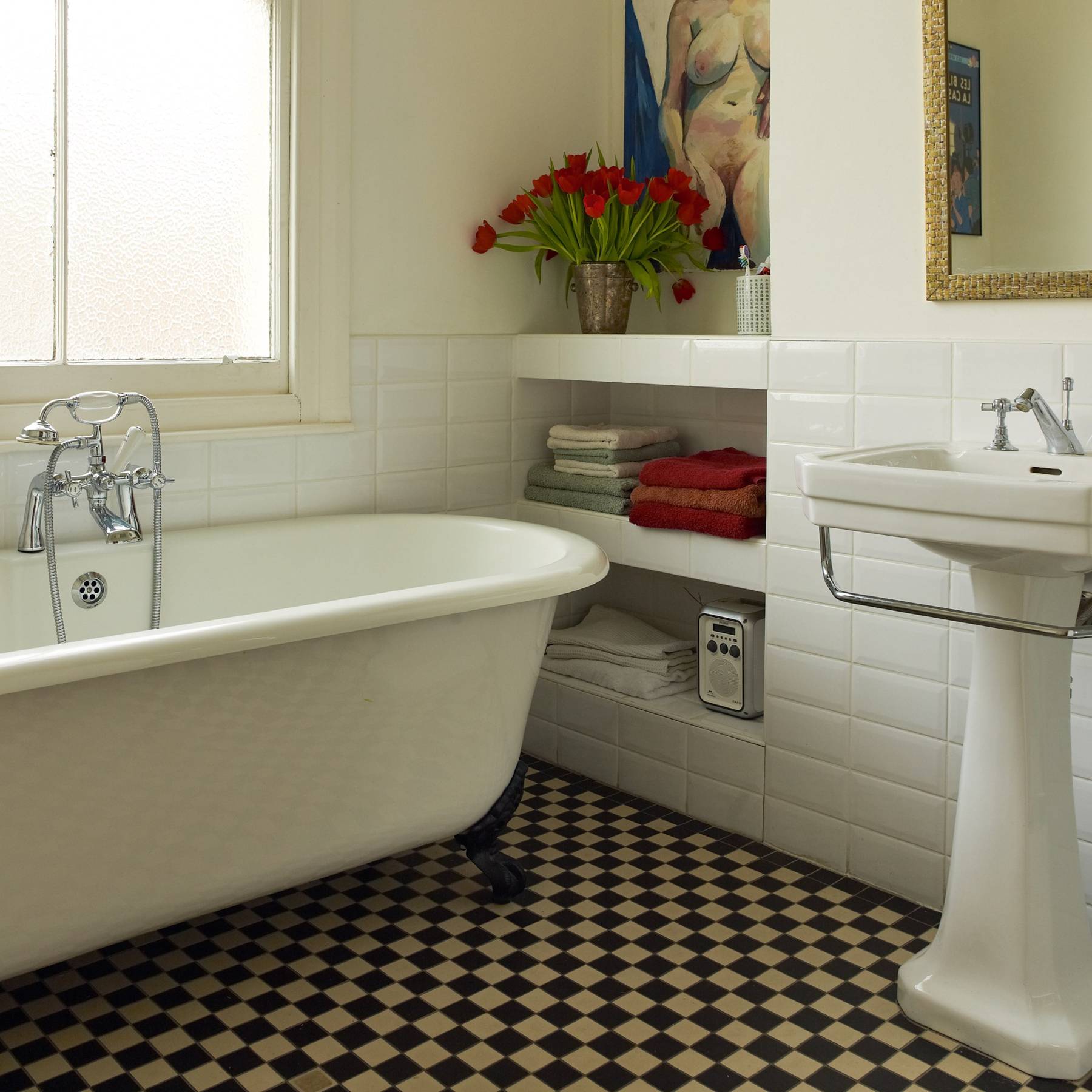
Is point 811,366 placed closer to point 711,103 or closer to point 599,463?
point 599,463

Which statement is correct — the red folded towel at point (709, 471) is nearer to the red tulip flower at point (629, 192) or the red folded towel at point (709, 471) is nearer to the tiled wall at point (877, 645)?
the tiled wall at point (877, 645)

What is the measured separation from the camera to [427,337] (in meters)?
3.18

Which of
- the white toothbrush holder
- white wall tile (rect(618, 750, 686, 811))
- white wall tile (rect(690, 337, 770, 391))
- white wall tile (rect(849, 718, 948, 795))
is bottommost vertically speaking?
white wall tile (rect(618, 750, 686, 811))

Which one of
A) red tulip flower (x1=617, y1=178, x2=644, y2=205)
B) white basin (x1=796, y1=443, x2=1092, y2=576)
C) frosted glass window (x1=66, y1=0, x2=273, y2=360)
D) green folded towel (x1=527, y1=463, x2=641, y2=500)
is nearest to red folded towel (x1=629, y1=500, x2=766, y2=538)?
green folded towel (x1=527, y1=463, x2=641, y2=500)

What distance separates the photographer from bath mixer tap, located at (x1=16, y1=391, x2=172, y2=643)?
7.89 ft

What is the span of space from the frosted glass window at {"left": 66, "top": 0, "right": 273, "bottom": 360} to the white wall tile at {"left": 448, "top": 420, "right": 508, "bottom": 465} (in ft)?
1.85

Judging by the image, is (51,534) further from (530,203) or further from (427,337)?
(530,203)

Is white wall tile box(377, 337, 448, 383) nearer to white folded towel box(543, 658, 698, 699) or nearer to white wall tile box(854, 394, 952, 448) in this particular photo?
white folded towel box(543, 658, 698, 699)

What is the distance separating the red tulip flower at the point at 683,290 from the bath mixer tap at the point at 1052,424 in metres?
1.33

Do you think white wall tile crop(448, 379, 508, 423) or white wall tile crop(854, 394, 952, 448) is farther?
white wall tile crop(448, 379, 508, 423)

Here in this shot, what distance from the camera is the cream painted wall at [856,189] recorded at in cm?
231

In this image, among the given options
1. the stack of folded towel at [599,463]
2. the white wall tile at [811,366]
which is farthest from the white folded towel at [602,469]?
the white wall tile at [811,366]

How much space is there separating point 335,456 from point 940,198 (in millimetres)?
1542

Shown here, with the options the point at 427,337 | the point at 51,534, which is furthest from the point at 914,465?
the point at 51,534
